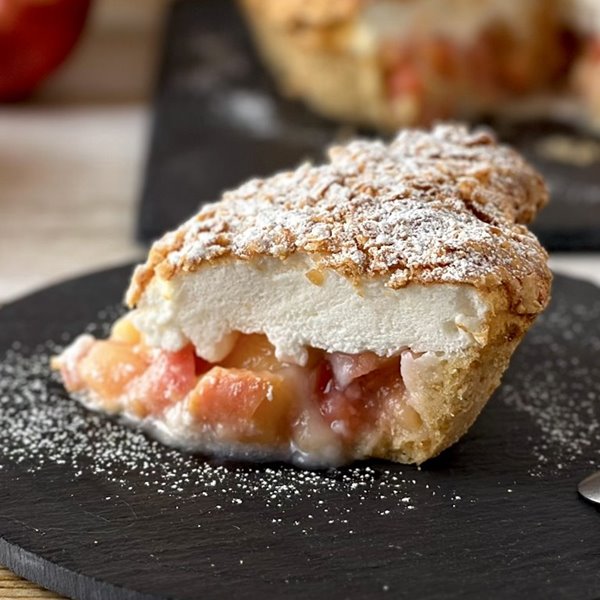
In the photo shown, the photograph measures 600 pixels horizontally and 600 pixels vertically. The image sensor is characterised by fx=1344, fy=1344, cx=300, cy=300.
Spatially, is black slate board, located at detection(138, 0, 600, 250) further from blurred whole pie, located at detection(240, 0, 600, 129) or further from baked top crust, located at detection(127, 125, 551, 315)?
baked top crust, located at detection(127, 125, 551, 315)

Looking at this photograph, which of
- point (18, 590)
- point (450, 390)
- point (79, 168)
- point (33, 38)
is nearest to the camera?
point (18, 590)

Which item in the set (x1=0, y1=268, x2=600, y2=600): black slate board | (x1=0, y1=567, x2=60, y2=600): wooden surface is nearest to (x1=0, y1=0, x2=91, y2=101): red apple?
(x1=0, y1=268, x2=600, y2=600): black slate board

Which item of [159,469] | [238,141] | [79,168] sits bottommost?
[79,168]

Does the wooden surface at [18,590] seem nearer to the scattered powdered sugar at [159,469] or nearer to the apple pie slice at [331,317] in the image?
the scattered powdered sugar at [159,469]

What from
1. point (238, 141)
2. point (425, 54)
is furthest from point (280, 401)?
point (425, 54)

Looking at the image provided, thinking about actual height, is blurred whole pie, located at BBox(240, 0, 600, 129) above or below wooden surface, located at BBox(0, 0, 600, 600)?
above

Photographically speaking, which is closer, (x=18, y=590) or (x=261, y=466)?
(x=18, y=590)

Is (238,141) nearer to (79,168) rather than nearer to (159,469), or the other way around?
(79,168)

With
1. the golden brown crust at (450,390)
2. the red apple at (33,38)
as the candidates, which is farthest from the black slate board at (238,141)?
the golden brown crust at (450,390)
